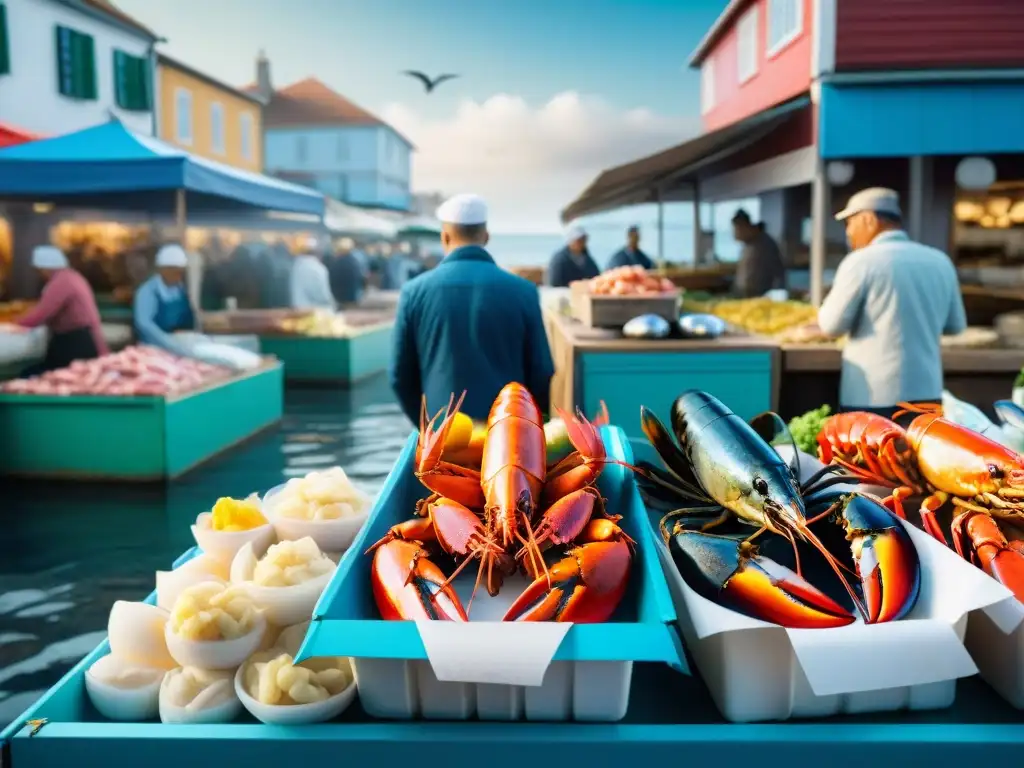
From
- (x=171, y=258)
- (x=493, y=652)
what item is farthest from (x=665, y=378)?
(x=171, y=258)

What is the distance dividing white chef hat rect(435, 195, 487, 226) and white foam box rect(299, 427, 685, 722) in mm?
2780

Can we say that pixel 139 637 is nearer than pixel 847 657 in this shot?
No

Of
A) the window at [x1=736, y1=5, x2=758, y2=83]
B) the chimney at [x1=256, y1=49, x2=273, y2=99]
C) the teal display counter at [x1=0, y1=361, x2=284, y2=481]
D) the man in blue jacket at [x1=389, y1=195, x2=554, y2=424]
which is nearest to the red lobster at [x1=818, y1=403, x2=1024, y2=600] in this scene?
the man in blue jacket at [x1=389, y1=195, x2=554, y2=424]

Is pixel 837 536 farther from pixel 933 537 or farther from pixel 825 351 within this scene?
pixel 825 351

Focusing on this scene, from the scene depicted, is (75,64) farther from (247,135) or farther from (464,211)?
(464,211)

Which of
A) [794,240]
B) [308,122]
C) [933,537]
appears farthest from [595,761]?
[308,122]

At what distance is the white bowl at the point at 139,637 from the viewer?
1.73 meters

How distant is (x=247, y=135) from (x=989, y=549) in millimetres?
32049

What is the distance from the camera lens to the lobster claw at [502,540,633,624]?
1.42 metres

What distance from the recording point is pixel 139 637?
5.76ft

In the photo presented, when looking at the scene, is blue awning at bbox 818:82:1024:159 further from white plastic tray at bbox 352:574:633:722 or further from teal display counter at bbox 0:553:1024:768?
white plastic tray at bbox 352:574:633:722

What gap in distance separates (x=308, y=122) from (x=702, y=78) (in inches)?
1617

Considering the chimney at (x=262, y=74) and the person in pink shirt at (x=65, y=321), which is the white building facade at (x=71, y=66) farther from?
the chimney at (x=262, y=74)

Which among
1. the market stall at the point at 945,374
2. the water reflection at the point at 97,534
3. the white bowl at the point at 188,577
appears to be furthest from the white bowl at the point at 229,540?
the market stall at the point at 945,374
